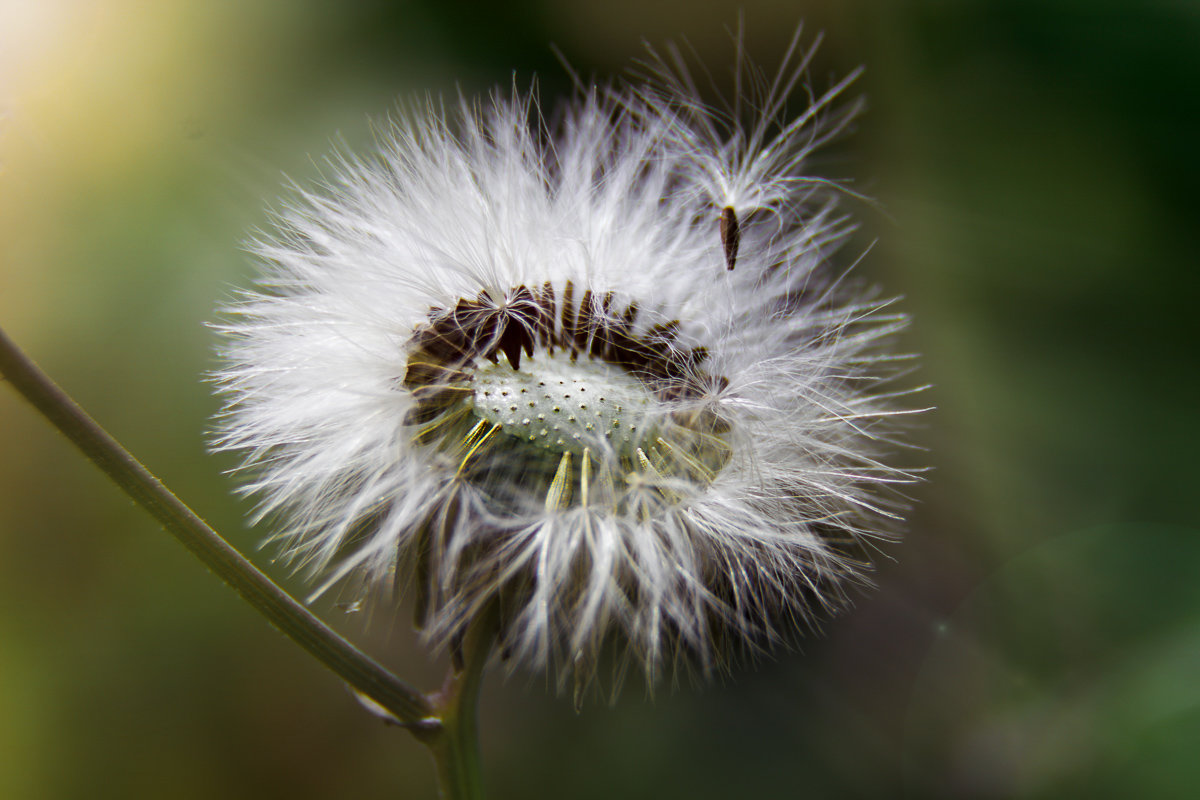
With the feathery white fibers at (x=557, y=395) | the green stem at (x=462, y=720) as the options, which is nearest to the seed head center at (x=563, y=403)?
the feathery white fibers at (x=557, y=395)

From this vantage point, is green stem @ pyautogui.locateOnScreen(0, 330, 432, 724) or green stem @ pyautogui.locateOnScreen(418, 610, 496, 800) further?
green stem @ pyautogui.locateOnScreen(418, 610, 496, 800)

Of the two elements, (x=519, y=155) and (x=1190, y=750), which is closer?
(x=519, y=155)

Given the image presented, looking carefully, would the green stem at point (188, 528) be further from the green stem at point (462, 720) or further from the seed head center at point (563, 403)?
the seed head center at point (563, 403)

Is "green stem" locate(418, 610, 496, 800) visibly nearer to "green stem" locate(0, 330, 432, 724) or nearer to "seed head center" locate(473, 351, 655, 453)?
"green stem" locate(0, 330, 432, 724)

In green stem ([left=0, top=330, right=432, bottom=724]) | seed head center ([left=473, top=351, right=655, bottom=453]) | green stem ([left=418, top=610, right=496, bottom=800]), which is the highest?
seed head center ([left=473, top=351, right=655, bottom=453])

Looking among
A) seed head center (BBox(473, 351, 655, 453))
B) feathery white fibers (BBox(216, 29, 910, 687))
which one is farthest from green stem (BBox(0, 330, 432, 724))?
seed head center (BBox(473, 351, 655, 453))

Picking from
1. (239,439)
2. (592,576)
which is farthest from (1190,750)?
(239,439)

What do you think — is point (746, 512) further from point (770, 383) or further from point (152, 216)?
point (152, 216)
